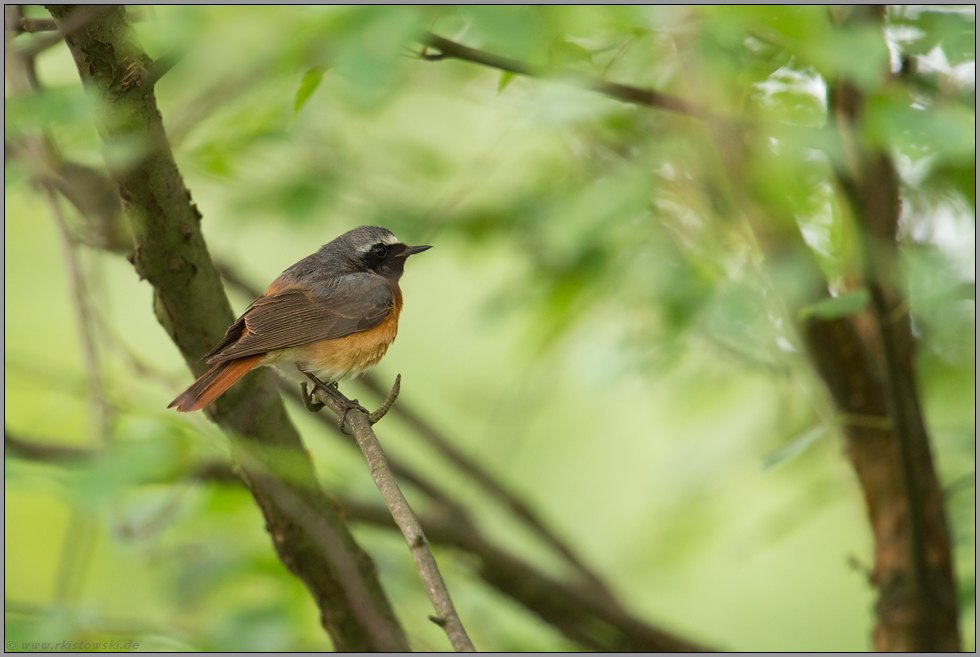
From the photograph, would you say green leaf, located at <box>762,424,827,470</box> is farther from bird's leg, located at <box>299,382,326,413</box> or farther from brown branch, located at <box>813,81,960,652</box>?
bird's leg, located at <box>299,382,326,413</box>

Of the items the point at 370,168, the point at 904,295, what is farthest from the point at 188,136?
the point at 904,295

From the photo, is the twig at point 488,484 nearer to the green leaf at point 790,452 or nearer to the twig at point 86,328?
the twig at point 86,328

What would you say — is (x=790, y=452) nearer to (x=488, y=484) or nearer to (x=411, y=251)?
(x=411, y=251)

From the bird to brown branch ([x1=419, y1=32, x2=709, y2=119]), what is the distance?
0.87 m

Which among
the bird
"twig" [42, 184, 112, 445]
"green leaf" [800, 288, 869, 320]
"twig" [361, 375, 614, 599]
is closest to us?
"green leaf" [800, 288, 869, 320]

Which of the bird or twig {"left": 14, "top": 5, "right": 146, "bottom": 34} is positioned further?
the bird

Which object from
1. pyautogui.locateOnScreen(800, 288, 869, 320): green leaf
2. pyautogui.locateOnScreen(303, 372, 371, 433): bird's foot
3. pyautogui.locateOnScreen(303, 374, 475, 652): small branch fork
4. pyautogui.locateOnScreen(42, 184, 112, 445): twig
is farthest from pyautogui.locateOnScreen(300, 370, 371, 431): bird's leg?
pyautogui.locateOnScreen(800, 288, 869, 320): green leaf

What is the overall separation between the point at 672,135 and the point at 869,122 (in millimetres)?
1216

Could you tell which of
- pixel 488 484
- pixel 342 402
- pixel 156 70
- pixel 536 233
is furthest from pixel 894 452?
pixel 156 70

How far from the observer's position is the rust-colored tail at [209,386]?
102 inches

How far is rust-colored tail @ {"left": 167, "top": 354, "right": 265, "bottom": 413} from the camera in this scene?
2.59m

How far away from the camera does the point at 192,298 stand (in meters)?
2.59

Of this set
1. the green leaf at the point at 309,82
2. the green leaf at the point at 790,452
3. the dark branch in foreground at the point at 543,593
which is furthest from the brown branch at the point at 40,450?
the green leaf at the point at 790,452

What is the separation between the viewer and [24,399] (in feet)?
22.5
